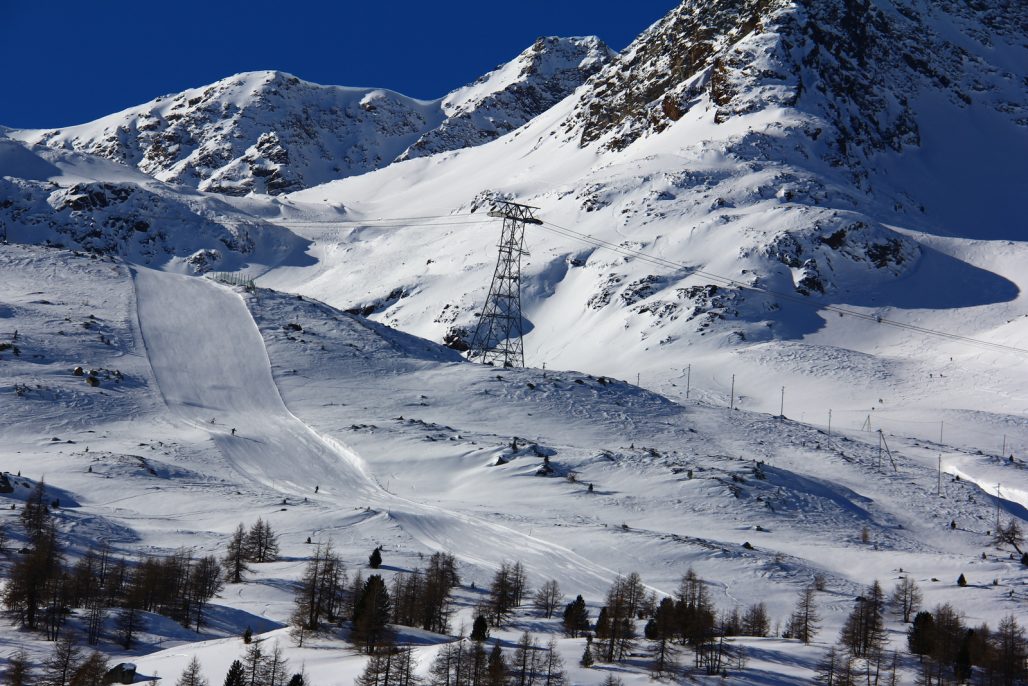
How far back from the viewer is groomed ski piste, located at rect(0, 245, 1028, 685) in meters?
54.6

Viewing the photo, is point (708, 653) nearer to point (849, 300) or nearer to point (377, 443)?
point (377, 443)

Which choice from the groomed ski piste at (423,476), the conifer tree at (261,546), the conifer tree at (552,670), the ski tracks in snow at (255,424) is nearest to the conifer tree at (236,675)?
the groomed ski piste at (423,476)

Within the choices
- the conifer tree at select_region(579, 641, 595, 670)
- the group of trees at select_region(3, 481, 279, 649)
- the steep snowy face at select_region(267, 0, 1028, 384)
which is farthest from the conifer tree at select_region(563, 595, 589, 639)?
the steep snowy face at select_region(267, 0, 1028, 384)

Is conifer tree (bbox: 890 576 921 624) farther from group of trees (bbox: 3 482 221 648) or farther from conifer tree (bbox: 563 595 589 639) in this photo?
group of trees (bbox: 3 482 221 648)

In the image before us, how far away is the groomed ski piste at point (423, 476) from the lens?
54.6 meters

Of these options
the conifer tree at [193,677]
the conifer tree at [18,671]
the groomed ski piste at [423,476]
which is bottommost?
the conifer tree at [18,671]

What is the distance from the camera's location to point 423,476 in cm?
7775

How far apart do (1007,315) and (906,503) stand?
222 feet

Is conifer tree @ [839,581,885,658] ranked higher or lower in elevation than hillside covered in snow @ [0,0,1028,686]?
lower

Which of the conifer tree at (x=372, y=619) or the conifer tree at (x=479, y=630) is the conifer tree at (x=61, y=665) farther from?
the conifer tree at (x=479, y=630)

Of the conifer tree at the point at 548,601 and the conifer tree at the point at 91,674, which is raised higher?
the conifer tree at the point at 548,601

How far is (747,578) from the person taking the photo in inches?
2392

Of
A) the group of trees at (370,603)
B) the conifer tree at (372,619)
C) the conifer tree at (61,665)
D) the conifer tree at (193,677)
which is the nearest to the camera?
the conifer tree at (193,677)

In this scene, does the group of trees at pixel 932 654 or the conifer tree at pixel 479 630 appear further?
the conifer tree at pixel 479 630
